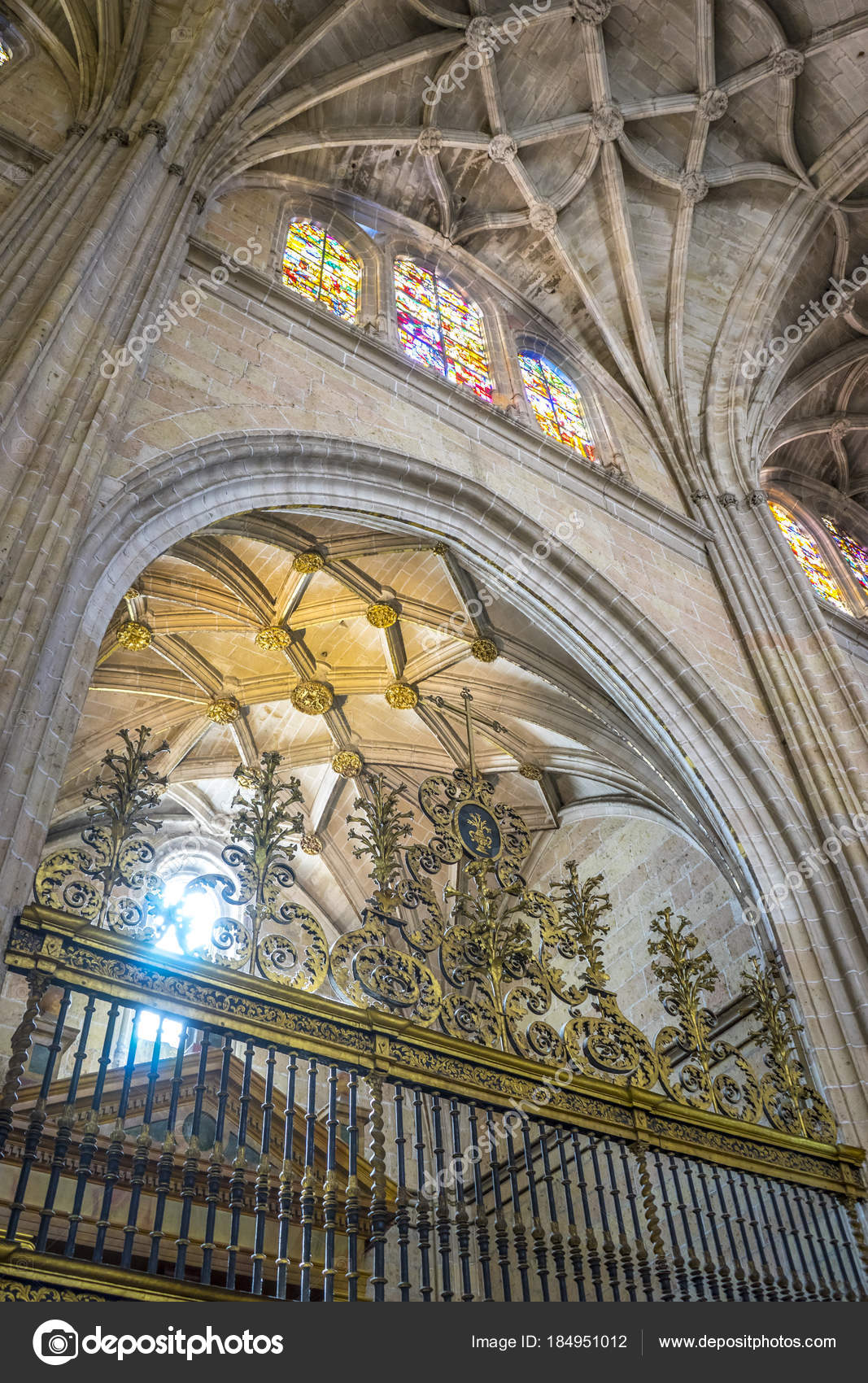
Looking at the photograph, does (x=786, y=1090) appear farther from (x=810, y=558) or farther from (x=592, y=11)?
(x=592, y=11)

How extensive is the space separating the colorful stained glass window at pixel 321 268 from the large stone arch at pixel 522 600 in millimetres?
2623

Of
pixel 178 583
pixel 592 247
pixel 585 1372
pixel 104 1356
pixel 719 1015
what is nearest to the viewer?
pixel 104 1356

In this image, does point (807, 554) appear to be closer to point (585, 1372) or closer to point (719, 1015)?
point (719, 1015)

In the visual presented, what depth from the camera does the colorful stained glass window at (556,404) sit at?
36.9 feet

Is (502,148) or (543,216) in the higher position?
(502,148)

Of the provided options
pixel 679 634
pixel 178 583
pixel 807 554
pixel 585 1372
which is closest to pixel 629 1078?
pixel 585 1372

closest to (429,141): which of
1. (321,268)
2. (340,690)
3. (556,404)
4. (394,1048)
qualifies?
(321,268)

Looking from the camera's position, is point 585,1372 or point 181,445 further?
point 181,445

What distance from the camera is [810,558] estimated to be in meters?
14.5

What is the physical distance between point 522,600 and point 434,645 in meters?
3.25

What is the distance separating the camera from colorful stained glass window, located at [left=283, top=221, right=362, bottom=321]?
33.2 feet

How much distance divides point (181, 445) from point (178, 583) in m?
4.72

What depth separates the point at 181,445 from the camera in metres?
6.75

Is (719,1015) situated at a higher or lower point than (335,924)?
lower
